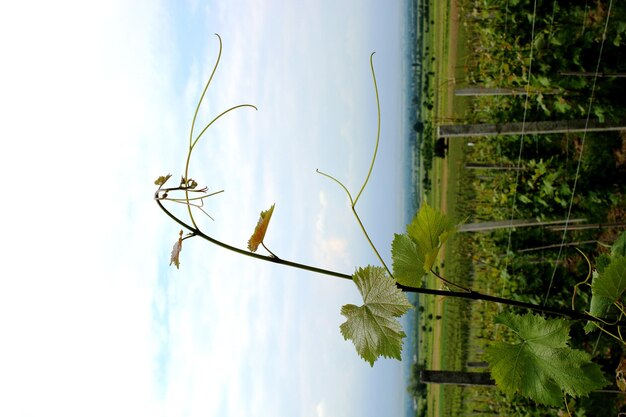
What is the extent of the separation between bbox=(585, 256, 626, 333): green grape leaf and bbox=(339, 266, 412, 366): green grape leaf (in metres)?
0.49

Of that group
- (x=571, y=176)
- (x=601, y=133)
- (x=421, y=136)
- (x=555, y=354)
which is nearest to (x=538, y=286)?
(x=571, y=176)

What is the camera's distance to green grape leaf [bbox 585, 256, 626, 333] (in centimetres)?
122

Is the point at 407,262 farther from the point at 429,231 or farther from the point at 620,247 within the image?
the point at 620,247

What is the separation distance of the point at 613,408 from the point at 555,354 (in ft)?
21.2

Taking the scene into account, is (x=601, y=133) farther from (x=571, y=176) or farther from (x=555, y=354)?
(x=555, y=354)

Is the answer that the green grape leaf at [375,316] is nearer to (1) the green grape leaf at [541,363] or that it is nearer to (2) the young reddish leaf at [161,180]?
(1) the green grape leaf at [541,363]

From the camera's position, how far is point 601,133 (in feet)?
23.0

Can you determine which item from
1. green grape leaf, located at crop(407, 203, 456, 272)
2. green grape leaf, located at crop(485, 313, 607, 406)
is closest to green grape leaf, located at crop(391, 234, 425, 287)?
green grape leaf, located at crop(407, 203, 456, 272)

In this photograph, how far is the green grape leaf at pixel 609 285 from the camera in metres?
1.22

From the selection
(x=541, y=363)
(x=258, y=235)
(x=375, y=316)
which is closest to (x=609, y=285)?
(x=541, y=363)

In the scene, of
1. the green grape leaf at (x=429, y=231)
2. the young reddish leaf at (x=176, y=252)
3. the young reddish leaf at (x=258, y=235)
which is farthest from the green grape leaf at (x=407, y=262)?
the young reddish leaf at (x=176, y=252)

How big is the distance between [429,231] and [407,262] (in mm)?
100

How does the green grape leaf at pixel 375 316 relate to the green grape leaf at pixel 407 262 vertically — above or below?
below

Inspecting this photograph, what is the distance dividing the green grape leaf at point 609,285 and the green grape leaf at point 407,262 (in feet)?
1.42
